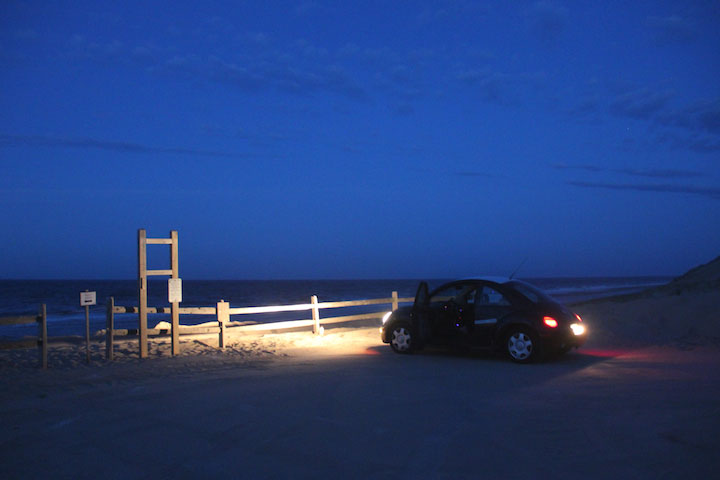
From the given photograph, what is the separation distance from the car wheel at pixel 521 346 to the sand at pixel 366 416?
301 mm

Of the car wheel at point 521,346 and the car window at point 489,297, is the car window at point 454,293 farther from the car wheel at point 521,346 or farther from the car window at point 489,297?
the car wheel at point 521,346

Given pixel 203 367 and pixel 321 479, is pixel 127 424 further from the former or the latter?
pixel 203 367

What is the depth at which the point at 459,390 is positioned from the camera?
7492 mm

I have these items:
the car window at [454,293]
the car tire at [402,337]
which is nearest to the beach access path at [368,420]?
the car tire at [402,337]

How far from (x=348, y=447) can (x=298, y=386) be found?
2898 millimetres

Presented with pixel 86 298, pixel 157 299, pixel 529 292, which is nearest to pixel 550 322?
pixel 529 292

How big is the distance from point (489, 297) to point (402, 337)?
6.29ft

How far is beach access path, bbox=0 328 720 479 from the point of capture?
4578 mm

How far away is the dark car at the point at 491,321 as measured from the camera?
970 centimetres

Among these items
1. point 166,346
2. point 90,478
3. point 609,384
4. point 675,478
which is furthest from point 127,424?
point 166,346

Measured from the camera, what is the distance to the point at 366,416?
20.1 feet

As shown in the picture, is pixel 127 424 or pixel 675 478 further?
pixel 127 424

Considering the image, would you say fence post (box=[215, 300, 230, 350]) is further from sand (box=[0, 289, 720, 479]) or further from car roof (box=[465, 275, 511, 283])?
car roof (box=[465, 275, 511, 283])

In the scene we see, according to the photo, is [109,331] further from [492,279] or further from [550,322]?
[550,322]
